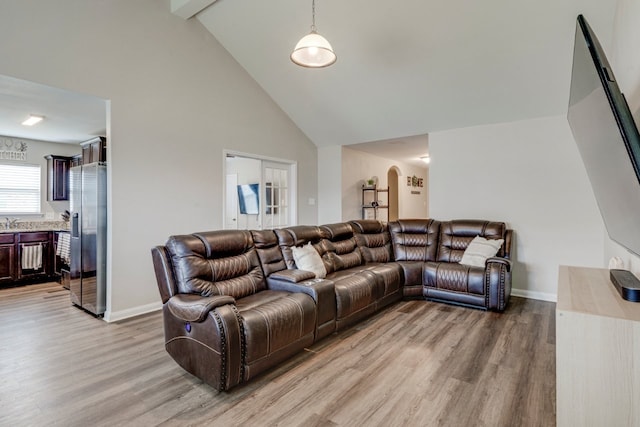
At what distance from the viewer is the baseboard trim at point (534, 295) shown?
169 inches

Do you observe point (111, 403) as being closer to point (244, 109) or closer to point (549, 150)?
point (244, 109)

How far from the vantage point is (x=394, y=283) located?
156 inches

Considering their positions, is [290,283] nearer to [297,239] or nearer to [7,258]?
[297,239]

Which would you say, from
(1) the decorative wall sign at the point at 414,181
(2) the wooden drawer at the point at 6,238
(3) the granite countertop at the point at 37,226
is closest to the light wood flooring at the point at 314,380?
(2) the wooden drawer at the point at 6,238

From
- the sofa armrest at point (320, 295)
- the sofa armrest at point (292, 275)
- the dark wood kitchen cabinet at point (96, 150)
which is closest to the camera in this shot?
the sofa armrest at point (320, 295)

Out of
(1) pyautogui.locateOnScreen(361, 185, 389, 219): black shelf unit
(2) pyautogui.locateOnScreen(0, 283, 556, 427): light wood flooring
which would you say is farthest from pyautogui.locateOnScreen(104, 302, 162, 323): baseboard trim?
(1) pyautogui.locateOnScreen(361, 185, 389, 219): black shelf unit

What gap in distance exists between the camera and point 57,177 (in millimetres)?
5734

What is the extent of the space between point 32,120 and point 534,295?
725 cm

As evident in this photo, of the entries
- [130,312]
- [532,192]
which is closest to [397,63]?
[532,192]

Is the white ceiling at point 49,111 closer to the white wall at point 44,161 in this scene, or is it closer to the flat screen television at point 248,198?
the white wall at point 44,161

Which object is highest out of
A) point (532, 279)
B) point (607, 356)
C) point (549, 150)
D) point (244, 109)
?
point (244, 109)

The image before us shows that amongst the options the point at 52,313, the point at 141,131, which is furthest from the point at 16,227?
the point at 141,131

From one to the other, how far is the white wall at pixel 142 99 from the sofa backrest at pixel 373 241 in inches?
80.6

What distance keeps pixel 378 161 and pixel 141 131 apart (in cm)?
517
